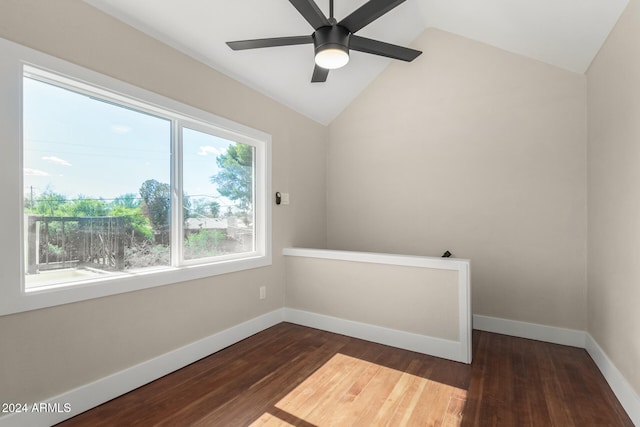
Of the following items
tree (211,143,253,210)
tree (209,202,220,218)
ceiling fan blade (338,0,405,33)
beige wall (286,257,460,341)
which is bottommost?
beige wall (286,257,460,341)

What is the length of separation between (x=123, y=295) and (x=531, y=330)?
3.53 m

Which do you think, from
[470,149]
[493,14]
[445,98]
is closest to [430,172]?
[470,149]

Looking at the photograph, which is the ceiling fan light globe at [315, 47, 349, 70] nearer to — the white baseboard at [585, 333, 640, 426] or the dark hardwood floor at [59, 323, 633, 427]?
the dark hardwood floor at [59, 323, 633, 427]

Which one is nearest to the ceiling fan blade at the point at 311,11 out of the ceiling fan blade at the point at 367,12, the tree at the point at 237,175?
the ceiling fan blade at the point at 367,12

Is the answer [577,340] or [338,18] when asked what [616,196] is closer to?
[577,340]

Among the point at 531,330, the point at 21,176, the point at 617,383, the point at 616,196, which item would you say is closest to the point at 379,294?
the point at 531,330

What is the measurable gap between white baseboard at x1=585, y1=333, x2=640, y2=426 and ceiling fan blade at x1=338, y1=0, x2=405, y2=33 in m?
2.63

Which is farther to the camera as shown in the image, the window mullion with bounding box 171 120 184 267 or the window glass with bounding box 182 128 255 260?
the window glass with bounding box 182 128 255 260

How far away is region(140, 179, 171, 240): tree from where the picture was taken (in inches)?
89.4

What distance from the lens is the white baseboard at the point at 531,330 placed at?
2.76m

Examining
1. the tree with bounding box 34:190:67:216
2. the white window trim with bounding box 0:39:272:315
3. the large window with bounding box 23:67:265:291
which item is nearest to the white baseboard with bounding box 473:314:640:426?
the large window with bounding box 23:67:265:291

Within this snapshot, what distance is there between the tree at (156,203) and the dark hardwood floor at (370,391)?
1.14 meters

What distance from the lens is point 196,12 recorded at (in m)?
2.16

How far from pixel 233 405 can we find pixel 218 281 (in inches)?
41.9
